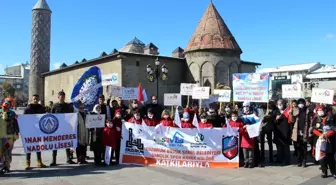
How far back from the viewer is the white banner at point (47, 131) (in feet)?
25.3

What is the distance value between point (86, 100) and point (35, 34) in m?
55.7

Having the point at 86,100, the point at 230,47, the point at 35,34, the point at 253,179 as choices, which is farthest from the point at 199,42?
the point at 35,34

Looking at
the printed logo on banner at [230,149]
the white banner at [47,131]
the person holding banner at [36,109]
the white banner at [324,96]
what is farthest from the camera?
the white banner at [324,96]

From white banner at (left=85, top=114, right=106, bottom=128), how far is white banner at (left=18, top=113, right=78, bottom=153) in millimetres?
Answer: 414

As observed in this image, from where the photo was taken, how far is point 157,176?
7.25m

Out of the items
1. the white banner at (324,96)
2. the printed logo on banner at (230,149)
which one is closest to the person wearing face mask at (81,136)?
the printed logo on banner at (230,149)

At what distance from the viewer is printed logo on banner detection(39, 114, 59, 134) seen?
7.93 meters

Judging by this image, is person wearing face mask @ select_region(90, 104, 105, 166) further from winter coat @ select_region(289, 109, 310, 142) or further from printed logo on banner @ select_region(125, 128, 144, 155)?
winter coat @ select_region(289, 109, 310, 142)

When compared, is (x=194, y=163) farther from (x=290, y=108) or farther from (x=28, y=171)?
(x=28, y=171)

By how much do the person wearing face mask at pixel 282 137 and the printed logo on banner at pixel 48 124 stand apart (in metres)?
6.28

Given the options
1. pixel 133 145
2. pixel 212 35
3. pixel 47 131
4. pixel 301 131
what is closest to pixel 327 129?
pixel 301 131

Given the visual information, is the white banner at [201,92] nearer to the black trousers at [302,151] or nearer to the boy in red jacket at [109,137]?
the black trousers at [302,151]

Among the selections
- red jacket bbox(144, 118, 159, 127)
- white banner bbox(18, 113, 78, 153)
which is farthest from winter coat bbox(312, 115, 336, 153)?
white banner bbox(18, 113, 78, 153)

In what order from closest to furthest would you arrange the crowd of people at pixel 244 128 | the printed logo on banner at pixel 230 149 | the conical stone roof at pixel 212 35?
1. the crowd of people at pixel 244 128
2. the printed logo on banner at pixel 230 149
3. the conical stone roof at pixel 212 35
